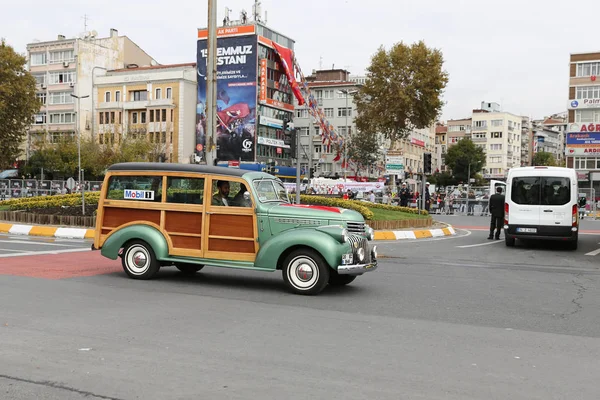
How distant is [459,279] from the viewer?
37.2 ft

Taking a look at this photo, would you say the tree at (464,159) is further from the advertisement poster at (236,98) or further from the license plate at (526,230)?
the license plate at (526,230)

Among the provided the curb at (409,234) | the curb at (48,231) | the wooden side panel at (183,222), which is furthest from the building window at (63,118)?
the wooden side panel at (183,222)

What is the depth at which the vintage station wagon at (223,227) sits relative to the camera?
916 cm

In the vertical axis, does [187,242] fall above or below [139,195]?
below

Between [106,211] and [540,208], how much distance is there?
12.7 metres

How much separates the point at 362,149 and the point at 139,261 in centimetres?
6718

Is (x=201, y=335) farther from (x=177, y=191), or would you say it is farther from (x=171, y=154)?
(x=171, y=154)

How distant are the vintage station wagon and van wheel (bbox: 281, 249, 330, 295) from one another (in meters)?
0.01

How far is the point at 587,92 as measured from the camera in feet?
245

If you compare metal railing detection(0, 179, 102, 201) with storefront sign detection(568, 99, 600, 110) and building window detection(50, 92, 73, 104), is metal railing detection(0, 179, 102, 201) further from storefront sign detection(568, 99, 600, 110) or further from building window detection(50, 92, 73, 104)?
storefront sign detection(568, 99, 600, 110)

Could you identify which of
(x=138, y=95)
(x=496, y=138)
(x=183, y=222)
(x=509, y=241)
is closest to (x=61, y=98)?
(x=138, y=95)

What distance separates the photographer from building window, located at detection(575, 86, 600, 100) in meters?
74.1

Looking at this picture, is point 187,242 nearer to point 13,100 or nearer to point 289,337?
point 289,337

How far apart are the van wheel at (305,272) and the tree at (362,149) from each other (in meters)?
67.3
